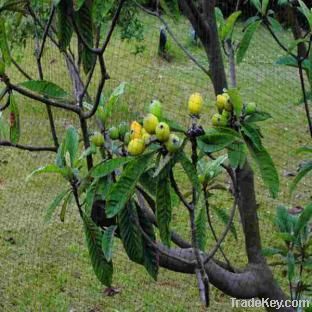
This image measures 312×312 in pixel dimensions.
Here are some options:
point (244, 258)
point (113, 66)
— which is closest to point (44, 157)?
point (113, 66)

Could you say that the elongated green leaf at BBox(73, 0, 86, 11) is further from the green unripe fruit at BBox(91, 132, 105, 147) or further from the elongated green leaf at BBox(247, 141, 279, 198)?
the elongated green leaf at BBox(247, 141, 279, 198)

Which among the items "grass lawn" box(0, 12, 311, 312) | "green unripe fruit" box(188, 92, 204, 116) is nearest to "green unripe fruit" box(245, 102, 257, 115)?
"green unripe fruit" box(188, 92, 204, 116)

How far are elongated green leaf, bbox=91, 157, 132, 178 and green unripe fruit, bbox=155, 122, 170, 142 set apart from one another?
0.29 ft

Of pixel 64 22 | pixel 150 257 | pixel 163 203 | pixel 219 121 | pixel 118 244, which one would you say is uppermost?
pixel 64 22

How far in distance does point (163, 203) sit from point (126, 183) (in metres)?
0.06

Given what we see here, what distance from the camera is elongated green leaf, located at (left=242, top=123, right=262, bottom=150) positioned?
92 centimetres

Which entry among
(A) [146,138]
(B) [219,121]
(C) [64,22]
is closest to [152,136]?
(A) [146,138]

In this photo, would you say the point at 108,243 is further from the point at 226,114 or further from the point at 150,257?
the point at 226,114

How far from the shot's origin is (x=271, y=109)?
406 cm

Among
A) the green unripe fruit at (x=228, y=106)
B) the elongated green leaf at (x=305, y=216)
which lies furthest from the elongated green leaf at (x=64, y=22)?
the elongated green leaf at (x=305, y=216)

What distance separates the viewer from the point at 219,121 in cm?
91

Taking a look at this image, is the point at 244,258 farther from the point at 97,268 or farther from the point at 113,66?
the point at 113,66

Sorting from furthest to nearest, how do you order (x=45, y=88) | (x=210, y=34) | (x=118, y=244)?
(x=118, y=244)
(x=210, y=34)
(x=45, y=88)

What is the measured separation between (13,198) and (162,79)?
170cm
